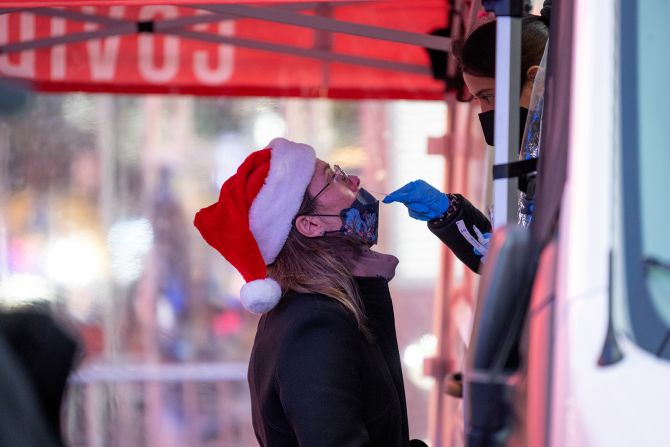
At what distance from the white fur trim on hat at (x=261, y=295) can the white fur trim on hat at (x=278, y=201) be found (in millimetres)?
137

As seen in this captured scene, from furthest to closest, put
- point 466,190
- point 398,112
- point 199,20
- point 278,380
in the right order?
point 398,112
point 466,190
point 199,20
point 278,380

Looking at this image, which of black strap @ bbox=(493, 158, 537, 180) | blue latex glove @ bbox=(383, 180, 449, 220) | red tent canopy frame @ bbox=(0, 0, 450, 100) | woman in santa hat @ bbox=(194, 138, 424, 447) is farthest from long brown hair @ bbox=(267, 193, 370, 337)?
red tent canopy frame @ bbox=(0, 0, 450, 100)

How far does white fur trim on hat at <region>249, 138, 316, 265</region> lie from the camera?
8.25 feet

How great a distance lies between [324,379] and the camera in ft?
7.11

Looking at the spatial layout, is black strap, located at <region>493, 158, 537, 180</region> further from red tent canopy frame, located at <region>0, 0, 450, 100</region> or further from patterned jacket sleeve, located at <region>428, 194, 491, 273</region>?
red tent canopy frame, located at <region>0, 0, 450, 100</region>

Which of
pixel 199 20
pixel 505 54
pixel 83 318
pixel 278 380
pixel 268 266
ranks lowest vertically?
pixel 83 318

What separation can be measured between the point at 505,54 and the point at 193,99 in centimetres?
376

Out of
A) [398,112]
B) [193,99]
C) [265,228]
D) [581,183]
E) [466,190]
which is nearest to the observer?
[581,183]

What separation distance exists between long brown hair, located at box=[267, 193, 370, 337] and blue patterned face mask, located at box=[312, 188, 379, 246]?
22 mm

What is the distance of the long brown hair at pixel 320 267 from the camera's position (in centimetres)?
239

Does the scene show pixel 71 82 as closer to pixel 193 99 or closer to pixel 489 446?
pixel 193 99

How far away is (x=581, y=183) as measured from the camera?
1454mm

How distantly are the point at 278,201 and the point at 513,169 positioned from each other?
2.76 ft

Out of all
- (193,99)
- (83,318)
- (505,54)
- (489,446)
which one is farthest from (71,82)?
(489,446)
